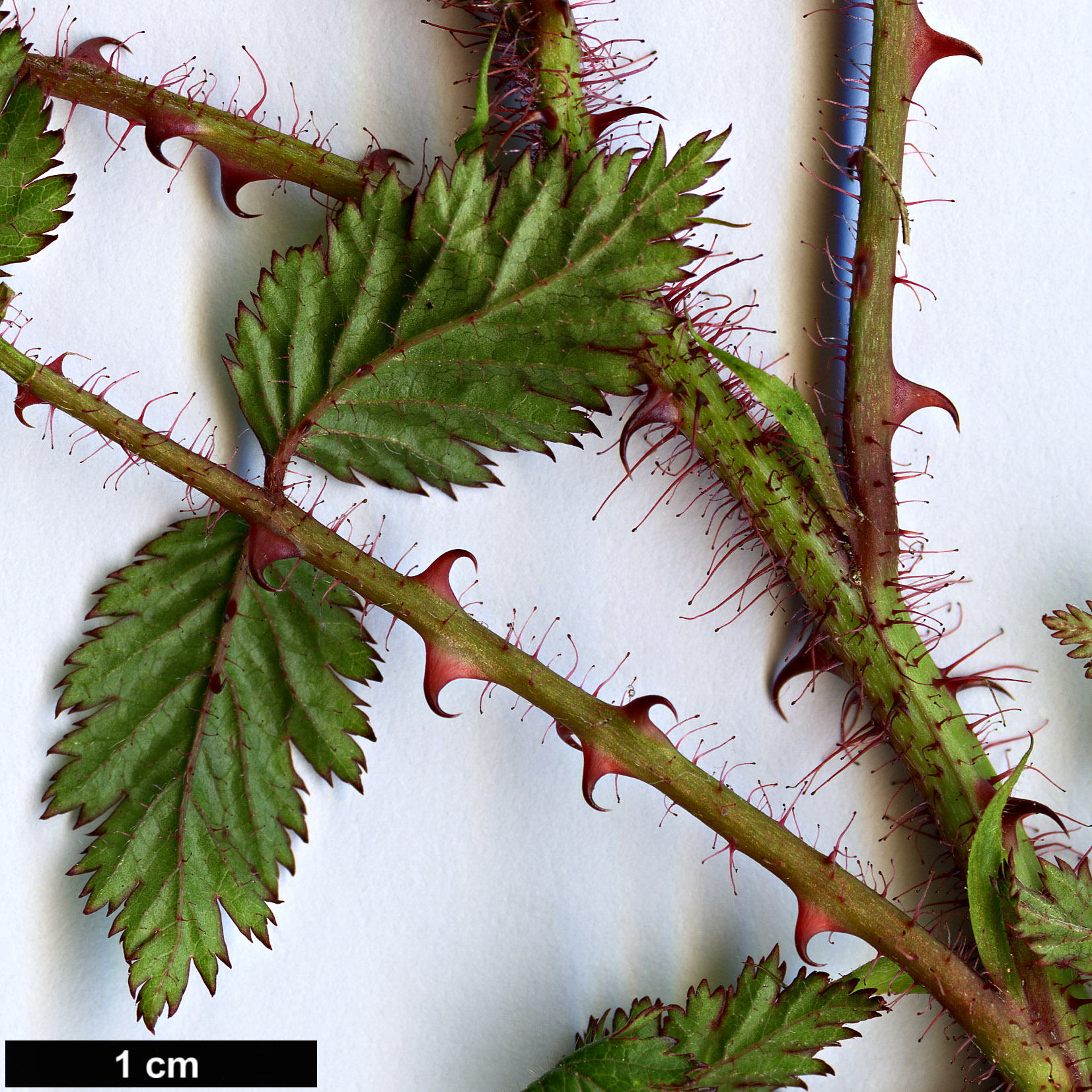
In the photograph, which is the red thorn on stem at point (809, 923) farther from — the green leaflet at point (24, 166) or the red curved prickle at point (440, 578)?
the green leaflet at point (24, 166)

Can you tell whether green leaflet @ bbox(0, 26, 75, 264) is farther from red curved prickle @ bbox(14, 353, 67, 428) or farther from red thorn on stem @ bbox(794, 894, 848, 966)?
red thorn on stem @ bbox(794, 894, 848, 966)

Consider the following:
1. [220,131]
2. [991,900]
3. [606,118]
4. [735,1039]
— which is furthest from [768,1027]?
[220,131]

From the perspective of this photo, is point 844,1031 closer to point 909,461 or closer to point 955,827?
point 955,827

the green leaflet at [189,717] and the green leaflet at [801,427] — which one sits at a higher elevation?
the green leaflet at [801,427]

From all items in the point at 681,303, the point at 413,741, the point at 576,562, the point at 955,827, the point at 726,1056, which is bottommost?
the point at 726,1056

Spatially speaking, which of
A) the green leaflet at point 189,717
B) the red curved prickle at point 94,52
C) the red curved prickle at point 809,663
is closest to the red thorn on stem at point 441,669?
the green leaflet at point 189,717

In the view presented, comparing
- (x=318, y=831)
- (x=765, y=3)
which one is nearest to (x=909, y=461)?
(x=765, y=3)

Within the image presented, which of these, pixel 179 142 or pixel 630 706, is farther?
pixel 179 142

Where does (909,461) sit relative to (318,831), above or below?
above
